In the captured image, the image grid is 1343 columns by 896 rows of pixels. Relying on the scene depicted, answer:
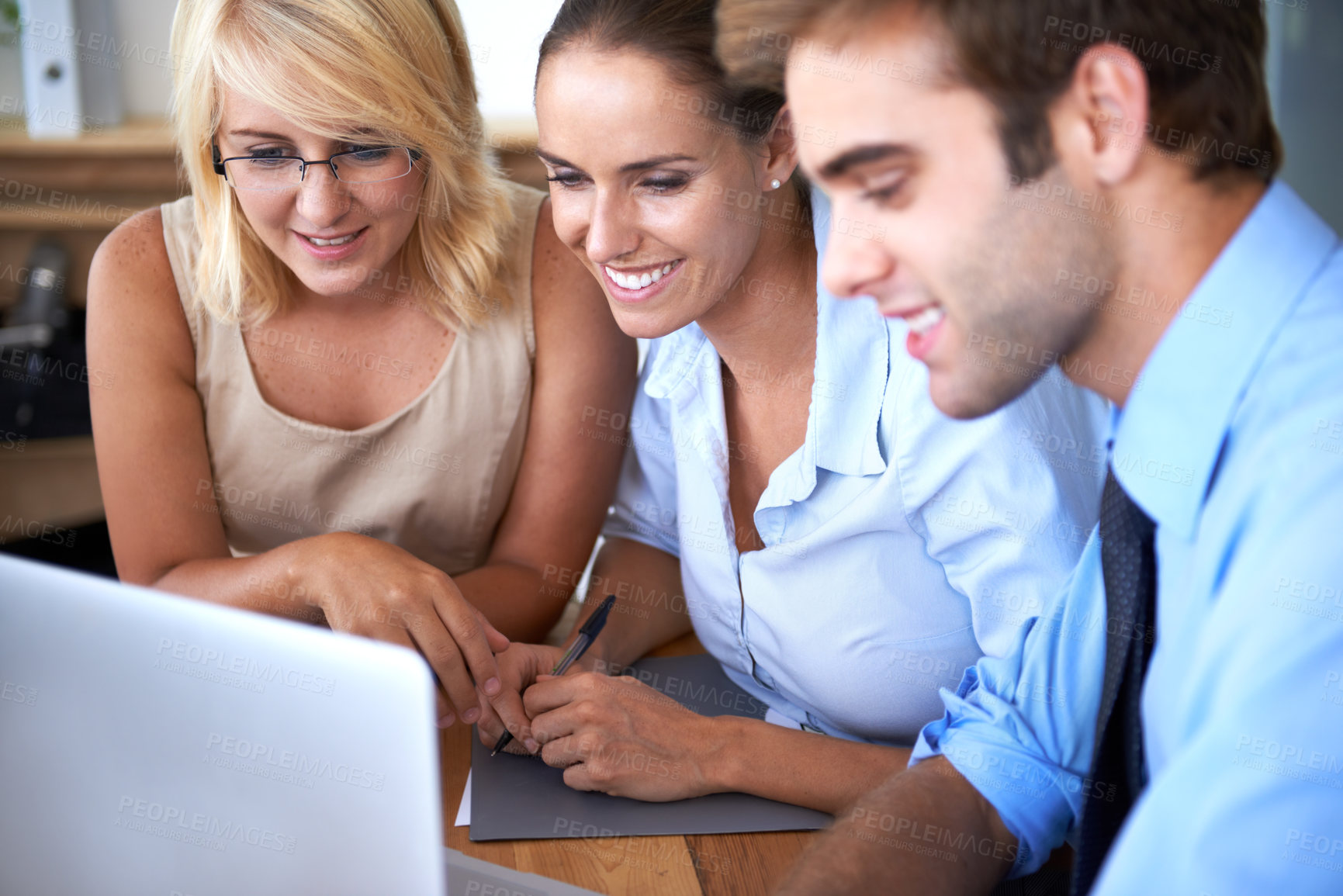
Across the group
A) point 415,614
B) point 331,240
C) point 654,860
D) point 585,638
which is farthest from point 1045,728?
A: point 331,240

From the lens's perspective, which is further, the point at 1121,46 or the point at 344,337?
the point at 344,337

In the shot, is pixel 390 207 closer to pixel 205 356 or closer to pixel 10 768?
pixel 205 356

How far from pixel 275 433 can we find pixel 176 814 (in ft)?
2.72

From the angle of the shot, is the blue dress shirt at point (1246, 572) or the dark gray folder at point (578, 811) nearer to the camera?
the blue dress shirt at point (1246, 572)

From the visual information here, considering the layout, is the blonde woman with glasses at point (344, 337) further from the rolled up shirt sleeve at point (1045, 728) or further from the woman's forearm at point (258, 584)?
the rolled up shirt sleeve at point (1045, 728)

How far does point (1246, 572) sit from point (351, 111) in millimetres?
1041

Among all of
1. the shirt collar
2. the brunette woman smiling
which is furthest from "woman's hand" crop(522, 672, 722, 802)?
the shirt collar

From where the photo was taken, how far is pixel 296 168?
4.16ft

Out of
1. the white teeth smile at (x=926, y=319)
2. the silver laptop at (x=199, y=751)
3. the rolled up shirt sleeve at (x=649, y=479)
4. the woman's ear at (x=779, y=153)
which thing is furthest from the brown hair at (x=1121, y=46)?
the rolled up shirt sleeve at (x=649, y=479)

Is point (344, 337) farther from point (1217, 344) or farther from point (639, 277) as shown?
point (1217, 344)

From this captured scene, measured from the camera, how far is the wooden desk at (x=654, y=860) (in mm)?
884

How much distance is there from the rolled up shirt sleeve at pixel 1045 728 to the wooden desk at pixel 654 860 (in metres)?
0.17

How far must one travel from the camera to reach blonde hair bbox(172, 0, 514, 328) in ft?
3.97

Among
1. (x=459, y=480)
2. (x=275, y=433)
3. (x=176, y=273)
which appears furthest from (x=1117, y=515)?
(x=176, y=273)
